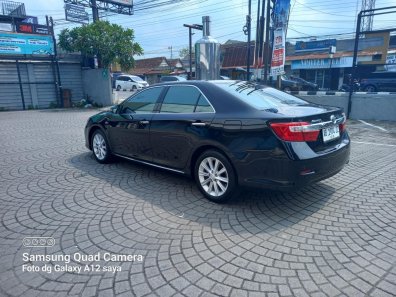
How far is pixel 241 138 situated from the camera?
3320 millimetres

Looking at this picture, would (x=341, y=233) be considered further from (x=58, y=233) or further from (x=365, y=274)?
(x=58, y=233)

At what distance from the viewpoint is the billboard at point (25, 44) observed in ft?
47.9

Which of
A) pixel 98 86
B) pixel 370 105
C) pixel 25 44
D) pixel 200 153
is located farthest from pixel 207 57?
pixel 25 44

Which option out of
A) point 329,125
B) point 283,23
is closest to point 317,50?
point 283,23

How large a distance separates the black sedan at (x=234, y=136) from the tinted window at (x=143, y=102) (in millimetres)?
19

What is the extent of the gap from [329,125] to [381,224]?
3.96 ft

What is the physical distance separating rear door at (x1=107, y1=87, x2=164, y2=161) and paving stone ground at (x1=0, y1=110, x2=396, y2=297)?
1.37ft

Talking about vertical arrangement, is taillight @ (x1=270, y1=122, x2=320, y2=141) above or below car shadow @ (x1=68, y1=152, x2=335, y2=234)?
above

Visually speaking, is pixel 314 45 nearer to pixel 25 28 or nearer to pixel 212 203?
pixel 25 28

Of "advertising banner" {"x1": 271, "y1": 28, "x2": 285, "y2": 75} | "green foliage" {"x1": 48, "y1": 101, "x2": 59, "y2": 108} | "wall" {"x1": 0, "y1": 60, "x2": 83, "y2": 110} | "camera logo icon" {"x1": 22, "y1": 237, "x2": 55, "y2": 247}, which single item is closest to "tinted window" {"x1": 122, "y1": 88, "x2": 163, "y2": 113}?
"camera logo icon" {"x1": 22, "y1": 237, "x2": 55, "y2": 247}

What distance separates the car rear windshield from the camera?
3.54 meters

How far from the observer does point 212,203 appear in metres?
3.70

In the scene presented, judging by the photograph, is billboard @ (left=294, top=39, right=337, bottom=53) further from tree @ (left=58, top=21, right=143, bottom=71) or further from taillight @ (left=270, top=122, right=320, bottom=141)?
taillight @ (left=270, top=122, right=320, bottom=141)

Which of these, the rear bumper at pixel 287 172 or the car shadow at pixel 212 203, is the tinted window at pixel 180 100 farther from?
the rear bumper at pixel 287 172
